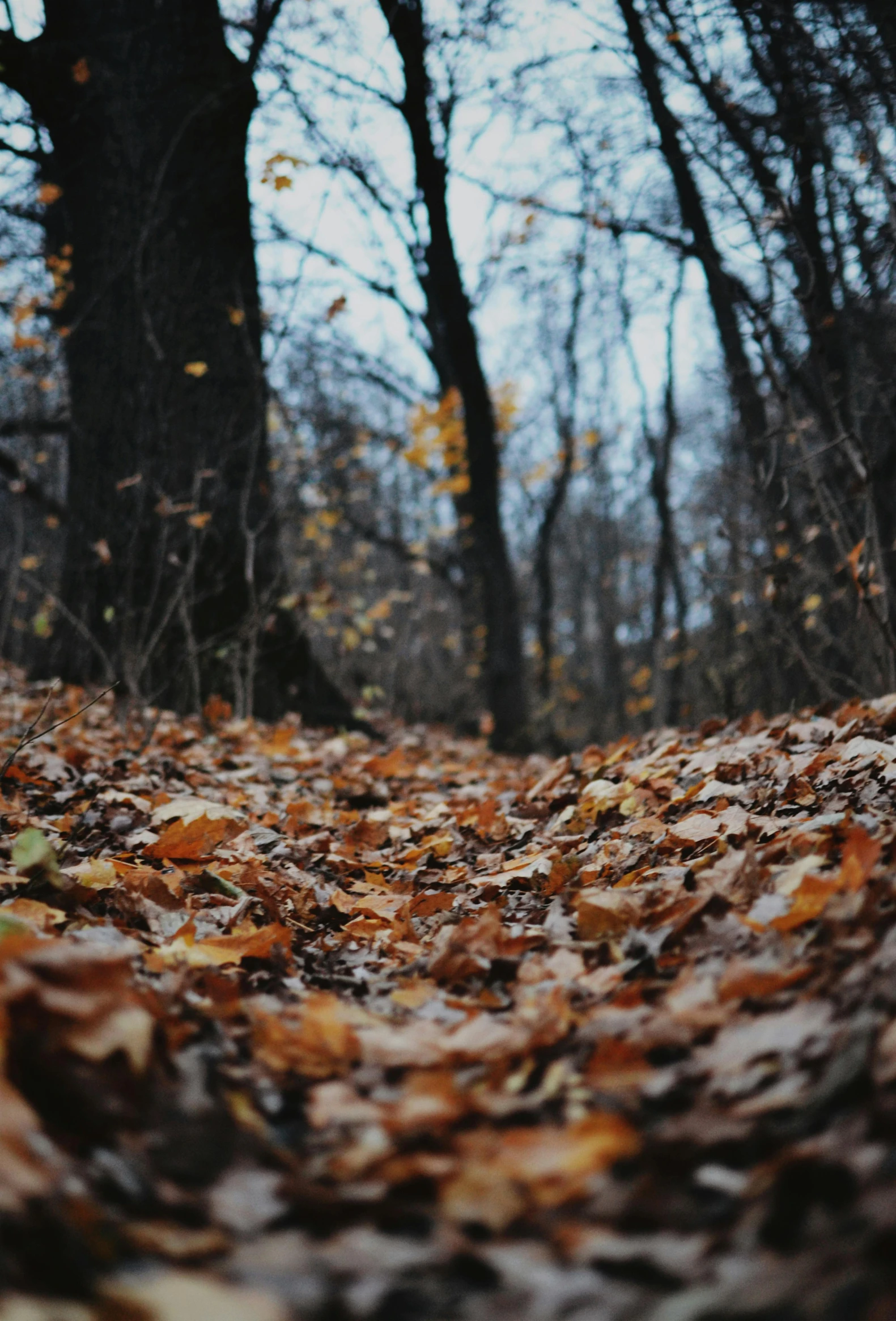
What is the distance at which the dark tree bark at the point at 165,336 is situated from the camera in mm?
5848

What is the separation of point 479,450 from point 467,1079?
660cm

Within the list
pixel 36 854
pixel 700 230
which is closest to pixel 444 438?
pixel 700 230

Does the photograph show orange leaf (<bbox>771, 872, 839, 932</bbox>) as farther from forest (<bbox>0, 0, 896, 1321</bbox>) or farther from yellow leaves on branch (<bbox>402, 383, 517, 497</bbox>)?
yellow leaves on branch (<bbox>402, 383, 517, 497</bbox>)

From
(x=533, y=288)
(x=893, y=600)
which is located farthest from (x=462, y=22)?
(x=893, y=600)

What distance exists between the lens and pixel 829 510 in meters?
3.90

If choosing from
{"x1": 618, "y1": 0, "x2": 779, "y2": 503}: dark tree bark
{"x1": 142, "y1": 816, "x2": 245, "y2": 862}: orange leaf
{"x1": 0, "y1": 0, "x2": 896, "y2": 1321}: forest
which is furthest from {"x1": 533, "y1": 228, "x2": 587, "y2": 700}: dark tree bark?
{"x1": 142, "y1": 816, "x2": 245, "y2": 862}: orange leaf

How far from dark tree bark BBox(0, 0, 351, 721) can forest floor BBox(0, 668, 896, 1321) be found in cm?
403

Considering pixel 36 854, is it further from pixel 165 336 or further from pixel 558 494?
pixel 558 494

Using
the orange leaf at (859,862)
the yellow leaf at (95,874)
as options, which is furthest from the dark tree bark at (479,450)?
the orange leaf at (859,862)

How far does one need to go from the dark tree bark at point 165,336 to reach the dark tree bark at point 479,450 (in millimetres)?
1387

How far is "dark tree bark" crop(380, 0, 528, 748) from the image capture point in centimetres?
703

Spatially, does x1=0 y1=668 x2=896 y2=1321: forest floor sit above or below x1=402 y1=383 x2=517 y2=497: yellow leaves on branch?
below

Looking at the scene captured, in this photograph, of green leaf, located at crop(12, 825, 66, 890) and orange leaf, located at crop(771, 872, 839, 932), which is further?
green leaf, located at crop(12, 825, 66, 890)

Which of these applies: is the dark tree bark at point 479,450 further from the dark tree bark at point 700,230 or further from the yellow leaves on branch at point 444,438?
the dark tree bark at point 700,230
